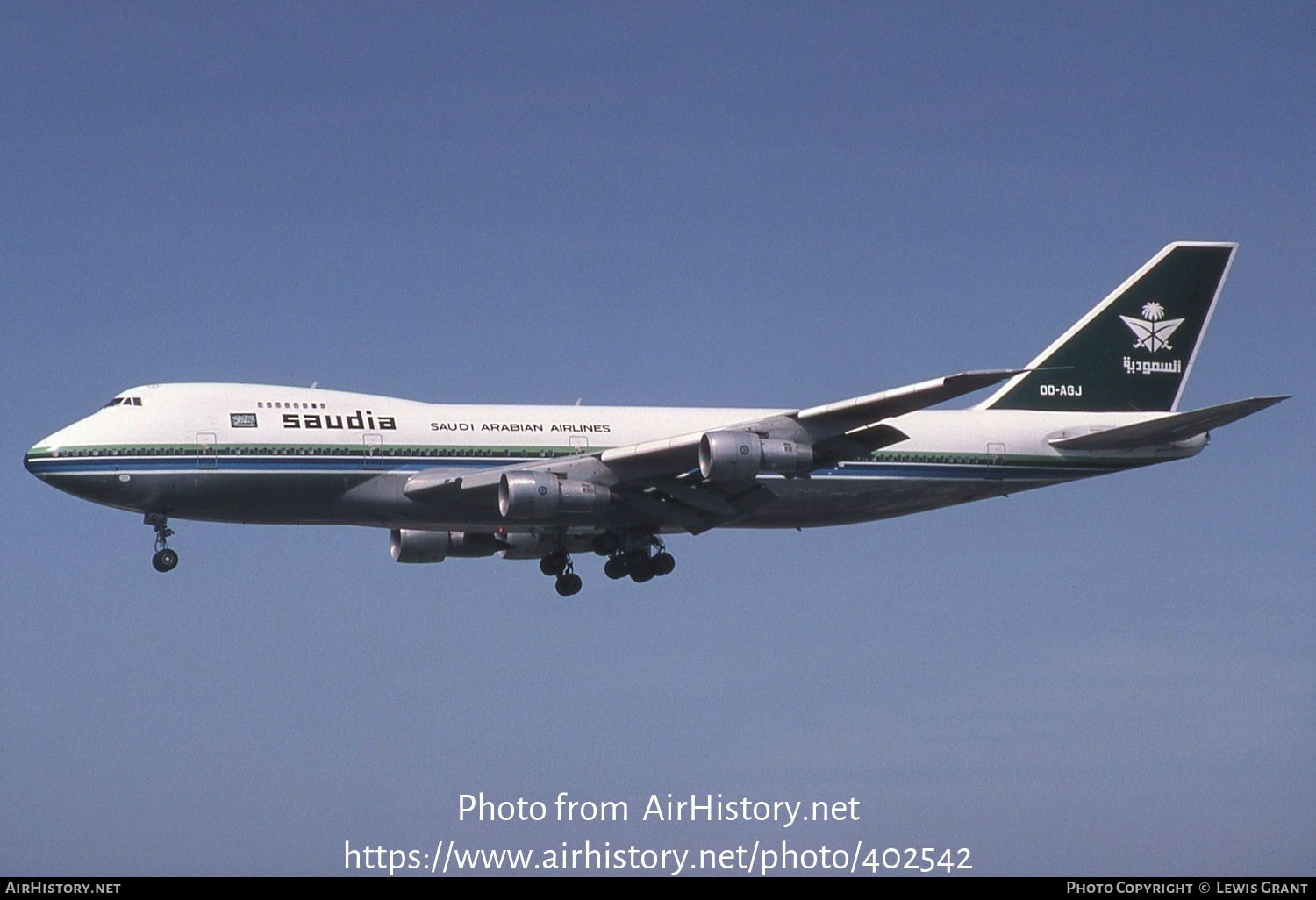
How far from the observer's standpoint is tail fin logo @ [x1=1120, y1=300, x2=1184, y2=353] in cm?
5700

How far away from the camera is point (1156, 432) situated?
173 feet

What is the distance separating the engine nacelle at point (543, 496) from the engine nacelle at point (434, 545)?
271 inches

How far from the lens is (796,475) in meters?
47.2

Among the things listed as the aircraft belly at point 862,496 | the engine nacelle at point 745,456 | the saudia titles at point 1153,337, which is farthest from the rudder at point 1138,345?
the engine nacelle at point 745,456

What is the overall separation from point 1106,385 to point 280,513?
1060 inches

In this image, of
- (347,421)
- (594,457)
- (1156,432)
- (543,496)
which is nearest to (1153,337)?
(1156,432)

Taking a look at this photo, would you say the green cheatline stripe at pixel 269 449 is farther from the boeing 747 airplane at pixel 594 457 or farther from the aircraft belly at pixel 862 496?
the aircraft belly at pixel 862 496

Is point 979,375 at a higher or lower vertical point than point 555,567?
higher

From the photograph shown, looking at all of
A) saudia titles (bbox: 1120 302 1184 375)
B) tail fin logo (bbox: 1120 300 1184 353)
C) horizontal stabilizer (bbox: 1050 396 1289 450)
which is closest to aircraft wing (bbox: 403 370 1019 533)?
horizontal stabilizer (bbox: 1050 396 1289 450)

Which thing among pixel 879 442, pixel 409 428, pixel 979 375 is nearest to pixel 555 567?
pixel 409 428

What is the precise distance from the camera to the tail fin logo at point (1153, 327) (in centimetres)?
5700

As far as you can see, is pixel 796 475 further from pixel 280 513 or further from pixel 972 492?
pixel 280 513

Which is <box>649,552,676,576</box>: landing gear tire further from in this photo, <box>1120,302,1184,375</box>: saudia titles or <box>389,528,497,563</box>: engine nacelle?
<box>1120,302,1184,375</box>: saudia titles

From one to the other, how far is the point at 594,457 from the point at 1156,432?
57.4ft
